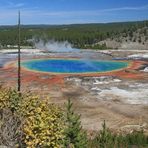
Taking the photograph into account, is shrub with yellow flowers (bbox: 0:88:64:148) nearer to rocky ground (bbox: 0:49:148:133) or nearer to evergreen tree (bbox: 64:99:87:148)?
evergreen tree (bbox: 64:99:87:148)

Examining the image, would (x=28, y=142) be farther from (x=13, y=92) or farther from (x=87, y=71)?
(x=87, y=71)

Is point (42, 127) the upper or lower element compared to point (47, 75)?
upper

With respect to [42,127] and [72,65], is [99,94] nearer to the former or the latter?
[72,65]

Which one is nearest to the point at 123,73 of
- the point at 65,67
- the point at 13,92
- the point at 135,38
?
the point at 65,67

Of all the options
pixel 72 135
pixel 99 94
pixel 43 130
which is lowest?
pixel 99 94

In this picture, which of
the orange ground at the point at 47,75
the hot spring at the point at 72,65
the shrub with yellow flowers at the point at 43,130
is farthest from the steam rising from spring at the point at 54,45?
the shrub with yellow flowers at the point at 43,130

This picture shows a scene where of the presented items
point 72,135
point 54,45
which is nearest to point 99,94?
point 72,135
